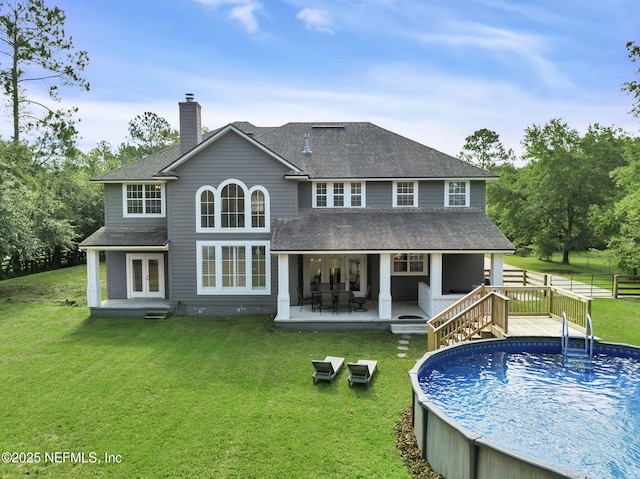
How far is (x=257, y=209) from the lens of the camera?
639 inches

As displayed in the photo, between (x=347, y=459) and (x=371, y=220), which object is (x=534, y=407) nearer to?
(x=347, y=459)

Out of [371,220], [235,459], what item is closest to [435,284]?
[371,220]

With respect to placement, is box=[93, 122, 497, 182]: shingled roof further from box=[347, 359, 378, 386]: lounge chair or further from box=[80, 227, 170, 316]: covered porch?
box=[347, 359, 378, 386]: lounge chair

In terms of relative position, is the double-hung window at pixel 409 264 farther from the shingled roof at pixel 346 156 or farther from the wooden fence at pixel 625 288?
the wooden fence at pixel 625 288

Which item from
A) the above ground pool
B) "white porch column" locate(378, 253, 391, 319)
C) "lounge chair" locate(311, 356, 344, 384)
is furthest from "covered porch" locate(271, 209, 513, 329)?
"lounge chair" locate(311, 356, 344, 384)

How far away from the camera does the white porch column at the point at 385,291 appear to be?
14.4 meters

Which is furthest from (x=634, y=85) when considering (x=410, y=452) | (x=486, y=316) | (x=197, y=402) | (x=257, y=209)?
(x=197, y=402)

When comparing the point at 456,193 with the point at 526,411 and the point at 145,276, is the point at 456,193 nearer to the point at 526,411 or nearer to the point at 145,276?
the point at 526,411

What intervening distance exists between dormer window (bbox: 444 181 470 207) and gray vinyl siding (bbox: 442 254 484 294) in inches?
93.4

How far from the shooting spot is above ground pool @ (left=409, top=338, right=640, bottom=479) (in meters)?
5.54

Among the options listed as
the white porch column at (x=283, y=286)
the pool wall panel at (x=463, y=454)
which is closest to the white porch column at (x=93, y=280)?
the white porch column at (x=283, y=286)

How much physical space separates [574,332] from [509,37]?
1228 centimetres

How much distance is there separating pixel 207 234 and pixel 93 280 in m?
5.00

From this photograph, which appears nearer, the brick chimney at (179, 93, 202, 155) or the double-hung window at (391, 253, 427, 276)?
the brick chimney at (179, 93, 202, 155)
